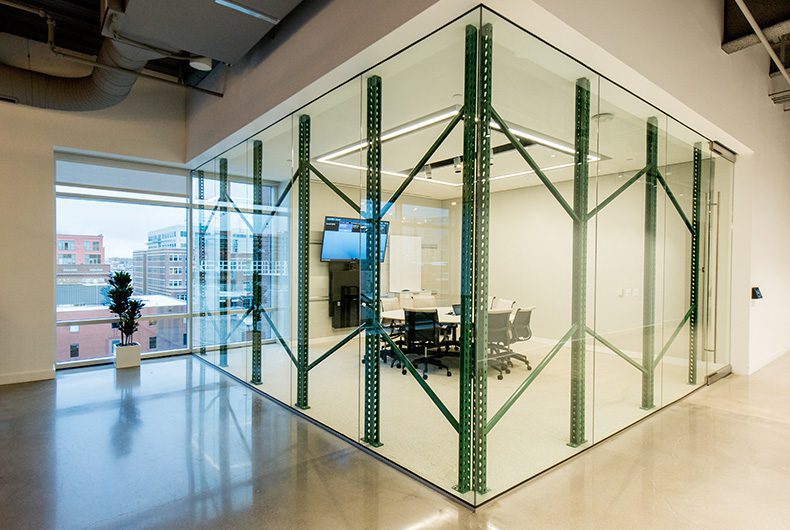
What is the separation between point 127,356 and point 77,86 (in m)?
3.90

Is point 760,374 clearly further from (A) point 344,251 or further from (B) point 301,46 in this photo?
(B) point 301,46

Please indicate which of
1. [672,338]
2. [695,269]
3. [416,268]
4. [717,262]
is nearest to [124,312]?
[416,268]

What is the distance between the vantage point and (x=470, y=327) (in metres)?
2.86

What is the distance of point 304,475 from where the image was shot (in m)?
3.18

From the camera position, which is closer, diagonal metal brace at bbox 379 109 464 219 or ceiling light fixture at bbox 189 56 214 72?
diagonal metal brace at bbox 379 109 464 219

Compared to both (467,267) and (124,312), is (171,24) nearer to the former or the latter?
(467,267)

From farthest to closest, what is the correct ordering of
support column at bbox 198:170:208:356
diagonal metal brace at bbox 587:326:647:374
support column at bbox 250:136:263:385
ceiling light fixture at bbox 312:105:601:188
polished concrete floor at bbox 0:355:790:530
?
support column at bbox 198:170:208:356
support column at bbox 250:136:263:385
diagonal metal brace at bbox 587:326:647:374
ceiling light fixture at bbox 312:105:601:188
polished concrete floor at bbox 0:355:790:530

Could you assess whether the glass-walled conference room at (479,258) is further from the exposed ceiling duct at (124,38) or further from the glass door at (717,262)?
the exposed ceiling duct at (124,38)

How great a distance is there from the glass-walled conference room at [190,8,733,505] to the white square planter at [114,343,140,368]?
2570 millimetres

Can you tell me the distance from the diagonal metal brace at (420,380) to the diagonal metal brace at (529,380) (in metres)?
0.26

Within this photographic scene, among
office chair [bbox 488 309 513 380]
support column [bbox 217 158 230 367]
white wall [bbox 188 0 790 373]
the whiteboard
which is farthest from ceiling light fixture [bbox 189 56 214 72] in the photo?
office chair [bbox 488 309 513 380]

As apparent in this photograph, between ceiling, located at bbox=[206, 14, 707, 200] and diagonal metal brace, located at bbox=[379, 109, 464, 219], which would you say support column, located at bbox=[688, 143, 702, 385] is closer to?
ceiling, located at bbox=[206, 14, 707, 200]

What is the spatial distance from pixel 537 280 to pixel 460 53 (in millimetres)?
1741

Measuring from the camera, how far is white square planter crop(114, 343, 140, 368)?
21.5 feet
